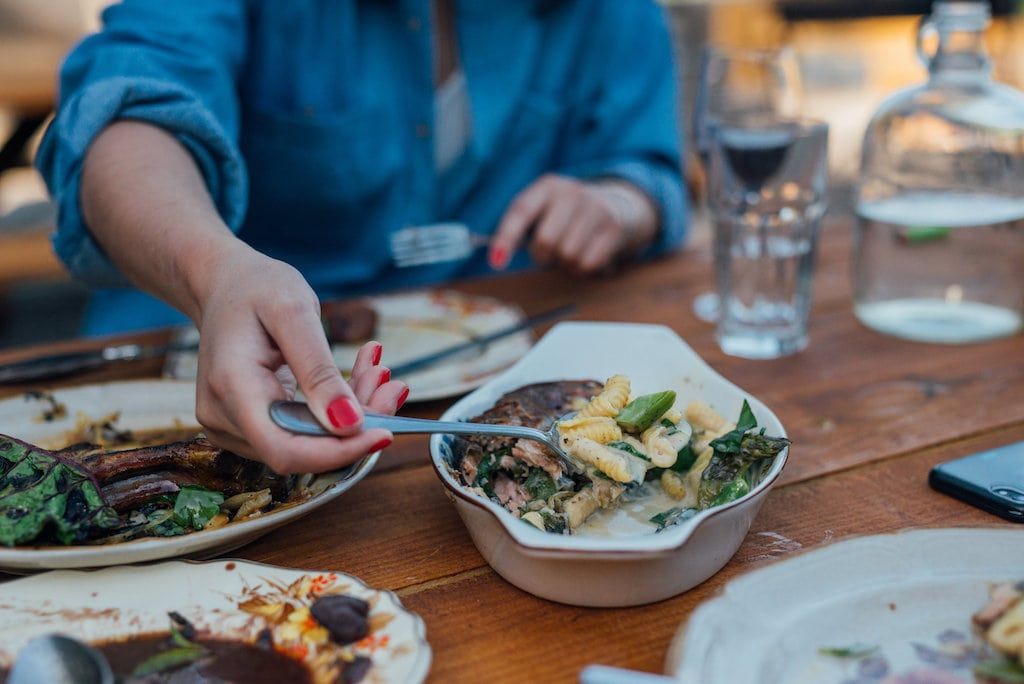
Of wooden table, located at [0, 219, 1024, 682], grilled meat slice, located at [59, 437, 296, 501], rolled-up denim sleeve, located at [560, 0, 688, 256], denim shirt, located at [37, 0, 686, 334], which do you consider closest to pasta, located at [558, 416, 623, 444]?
wooden table, located at [0, 219, 1024, 682]

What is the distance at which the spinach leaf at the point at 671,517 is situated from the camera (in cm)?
69

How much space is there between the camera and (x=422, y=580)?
2.25ft

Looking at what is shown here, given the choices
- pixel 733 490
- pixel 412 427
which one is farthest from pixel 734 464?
pixel 412 427

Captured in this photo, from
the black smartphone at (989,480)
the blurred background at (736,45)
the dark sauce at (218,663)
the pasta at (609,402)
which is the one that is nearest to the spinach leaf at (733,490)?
the pasta at (609,402)

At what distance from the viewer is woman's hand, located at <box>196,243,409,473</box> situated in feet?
2.01

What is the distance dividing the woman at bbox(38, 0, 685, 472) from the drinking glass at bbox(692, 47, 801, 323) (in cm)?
15

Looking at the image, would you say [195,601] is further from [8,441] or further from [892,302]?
[892,302]

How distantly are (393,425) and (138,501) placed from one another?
211 mm

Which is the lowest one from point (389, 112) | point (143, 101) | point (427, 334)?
point (427, 334)

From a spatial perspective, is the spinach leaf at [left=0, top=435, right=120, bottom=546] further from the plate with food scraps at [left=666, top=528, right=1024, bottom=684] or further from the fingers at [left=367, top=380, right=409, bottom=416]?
the plate with food scraps at [left=666, top=528, right=1024, bottom=684]

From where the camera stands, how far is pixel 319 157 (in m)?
1.47

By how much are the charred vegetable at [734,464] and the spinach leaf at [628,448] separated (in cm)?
5

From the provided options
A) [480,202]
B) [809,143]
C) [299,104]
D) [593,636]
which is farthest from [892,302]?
[299,104]

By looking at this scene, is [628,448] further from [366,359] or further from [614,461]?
[366,359]
